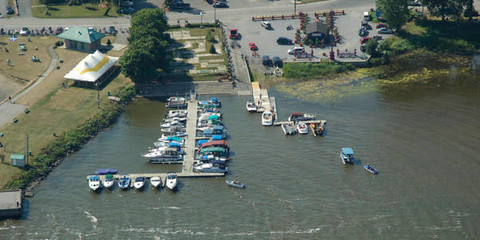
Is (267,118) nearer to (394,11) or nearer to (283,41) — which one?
(283,41)

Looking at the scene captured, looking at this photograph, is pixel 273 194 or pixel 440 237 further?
pixel 273 194

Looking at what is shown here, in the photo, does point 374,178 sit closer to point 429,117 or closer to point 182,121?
point 429,117

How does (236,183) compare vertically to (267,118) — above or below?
below

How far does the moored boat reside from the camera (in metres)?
122

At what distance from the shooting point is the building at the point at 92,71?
528ft

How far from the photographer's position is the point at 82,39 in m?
180

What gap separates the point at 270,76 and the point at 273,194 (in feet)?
180

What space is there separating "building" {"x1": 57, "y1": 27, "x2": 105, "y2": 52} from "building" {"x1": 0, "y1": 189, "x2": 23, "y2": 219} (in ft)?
232

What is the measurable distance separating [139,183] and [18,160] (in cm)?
2429

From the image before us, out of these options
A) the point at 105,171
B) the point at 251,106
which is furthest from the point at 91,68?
the point at 105,171

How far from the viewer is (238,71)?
169 m

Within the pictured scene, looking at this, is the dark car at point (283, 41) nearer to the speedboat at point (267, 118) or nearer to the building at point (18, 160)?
the speedboat at point (267, 118)

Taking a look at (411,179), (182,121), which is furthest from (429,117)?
(182,121)

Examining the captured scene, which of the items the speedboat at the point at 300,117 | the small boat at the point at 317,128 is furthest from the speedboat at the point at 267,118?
the small boat at the point at 317,128
